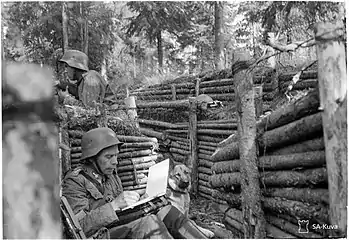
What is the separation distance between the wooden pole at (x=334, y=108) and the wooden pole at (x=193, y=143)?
5.31 meters

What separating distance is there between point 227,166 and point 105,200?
35.7 inches

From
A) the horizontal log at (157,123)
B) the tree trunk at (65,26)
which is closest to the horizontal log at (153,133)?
the horizontal log at (157,123)

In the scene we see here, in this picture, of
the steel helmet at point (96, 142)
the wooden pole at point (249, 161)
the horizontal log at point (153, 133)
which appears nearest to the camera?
the wooden pole at point (249, 161)

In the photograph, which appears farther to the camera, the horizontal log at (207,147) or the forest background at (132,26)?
the horizontal log at (207,147)

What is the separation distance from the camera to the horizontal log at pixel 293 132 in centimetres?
170

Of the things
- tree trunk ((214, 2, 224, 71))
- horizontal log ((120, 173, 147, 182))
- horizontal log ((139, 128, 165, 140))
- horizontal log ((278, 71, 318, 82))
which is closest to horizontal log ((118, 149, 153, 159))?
horizontal log ((120, 173, 147, 182))

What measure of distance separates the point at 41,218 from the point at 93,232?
628 mm

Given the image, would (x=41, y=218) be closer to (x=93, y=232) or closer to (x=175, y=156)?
(x=93, y=232)

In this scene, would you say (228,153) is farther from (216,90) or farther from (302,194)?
(216,90)

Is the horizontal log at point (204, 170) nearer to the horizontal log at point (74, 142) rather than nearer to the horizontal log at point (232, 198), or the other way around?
the horizontal log at point (74, 142)

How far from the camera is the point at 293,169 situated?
1.90m

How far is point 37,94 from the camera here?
1.68 metres

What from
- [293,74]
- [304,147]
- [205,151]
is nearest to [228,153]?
[304,147]

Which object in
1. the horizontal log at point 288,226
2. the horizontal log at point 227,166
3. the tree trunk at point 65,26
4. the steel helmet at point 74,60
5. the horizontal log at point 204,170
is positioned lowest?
the horizontal log at point 204,170
